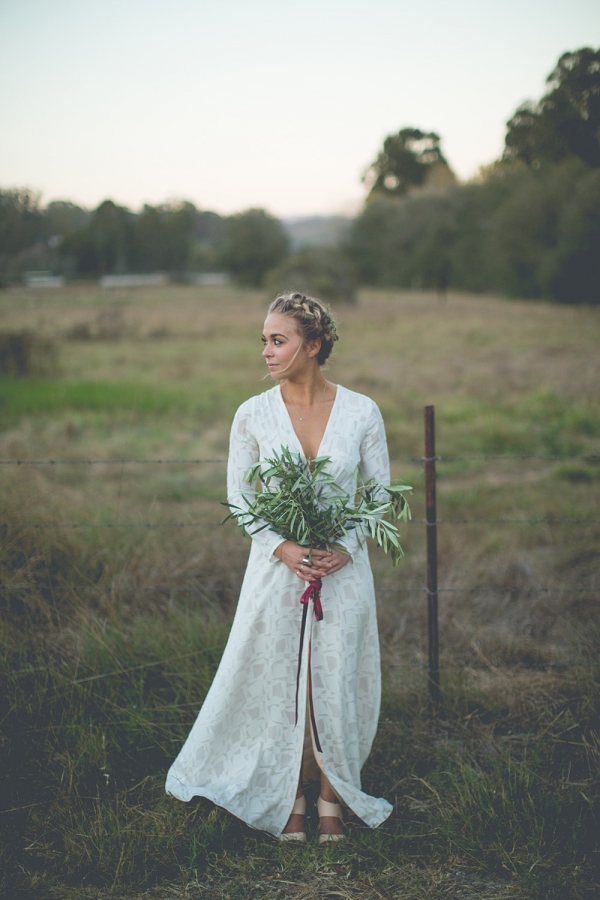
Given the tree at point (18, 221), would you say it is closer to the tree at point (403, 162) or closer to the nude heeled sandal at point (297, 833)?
the nude heeled sandal at point (297, 833)

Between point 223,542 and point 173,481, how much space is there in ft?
9.45

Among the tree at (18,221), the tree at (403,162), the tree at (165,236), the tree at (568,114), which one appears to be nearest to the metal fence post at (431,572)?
the tree at (18,221)

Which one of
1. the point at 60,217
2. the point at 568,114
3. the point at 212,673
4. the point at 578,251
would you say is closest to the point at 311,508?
the point at 212,673

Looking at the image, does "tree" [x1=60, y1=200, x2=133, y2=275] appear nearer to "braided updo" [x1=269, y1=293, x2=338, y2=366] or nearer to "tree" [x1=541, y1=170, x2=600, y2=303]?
"tree" [x1=541, y1=170, x2=600, y2=303]

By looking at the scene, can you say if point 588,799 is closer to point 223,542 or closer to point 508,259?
point 223,542

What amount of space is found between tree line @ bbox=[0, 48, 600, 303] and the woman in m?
11.0

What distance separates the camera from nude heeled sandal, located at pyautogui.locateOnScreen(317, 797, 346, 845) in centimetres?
259

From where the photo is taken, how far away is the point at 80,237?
15.1 m

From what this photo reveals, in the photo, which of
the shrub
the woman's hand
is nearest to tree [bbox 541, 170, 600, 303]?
the shrub

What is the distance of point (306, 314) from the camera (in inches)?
99.8

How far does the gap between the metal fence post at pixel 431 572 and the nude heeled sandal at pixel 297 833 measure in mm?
972

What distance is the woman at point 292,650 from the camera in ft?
8.39

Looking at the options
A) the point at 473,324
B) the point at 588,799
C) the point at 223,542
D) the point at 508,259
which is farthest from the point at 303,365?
the point at 508,259

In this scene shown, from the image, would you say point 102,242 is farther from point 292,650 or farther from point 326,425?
point 292,650
